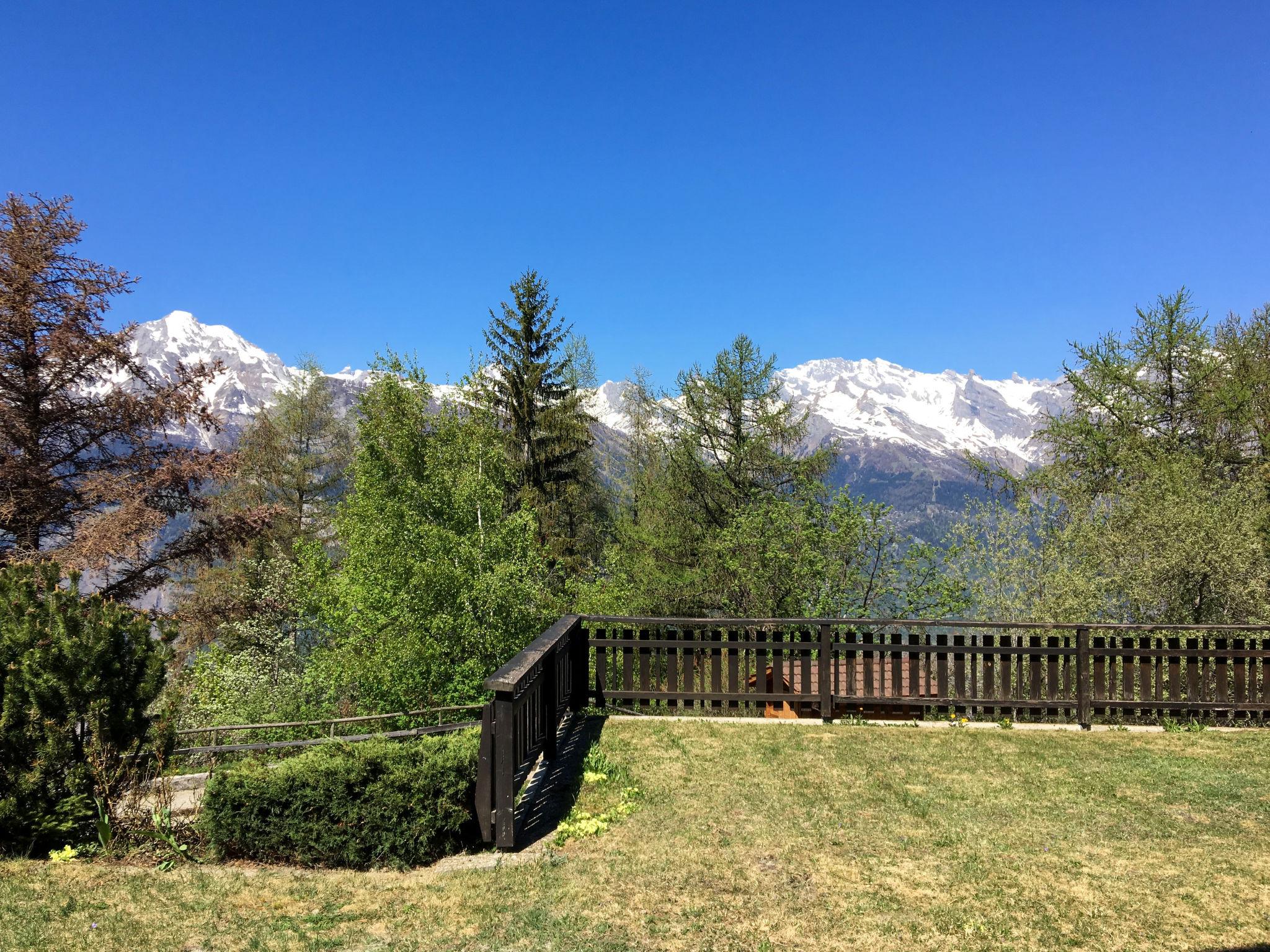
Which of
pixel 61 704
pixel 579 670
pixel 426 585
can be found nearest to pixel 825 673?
pixel 579 670

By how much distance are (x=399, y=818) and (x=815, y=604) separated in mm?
11145

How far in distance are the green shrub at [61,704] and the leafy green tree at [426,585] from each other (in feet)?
21.4

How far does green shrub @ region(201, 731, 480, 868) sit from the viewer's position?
5074 mm

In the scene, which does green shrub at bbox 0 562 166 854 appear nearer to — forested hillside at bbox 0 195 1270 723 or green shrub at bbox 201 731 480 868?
green shrub at bbox 201 731 480 868

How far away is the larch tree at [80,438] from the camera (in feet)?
47.6

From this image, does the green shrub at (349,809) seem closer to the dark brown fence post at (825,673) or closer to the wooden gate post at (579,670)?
the wooden gate post at (579,670)

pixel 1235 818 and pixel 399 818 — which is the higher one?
pixel 399 818

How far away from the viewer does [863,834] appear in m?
5.46

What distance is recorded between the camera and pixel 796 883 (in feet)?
15.3

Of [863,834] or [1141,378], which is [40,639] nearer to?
[863,834]

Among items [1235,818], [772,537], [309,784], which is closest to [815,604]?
[772,537]

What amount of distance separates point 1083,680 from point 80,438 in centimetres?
1944

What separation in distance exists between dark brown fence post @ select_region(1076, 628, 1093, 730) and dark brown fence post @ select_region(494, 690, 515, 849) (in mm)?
7271

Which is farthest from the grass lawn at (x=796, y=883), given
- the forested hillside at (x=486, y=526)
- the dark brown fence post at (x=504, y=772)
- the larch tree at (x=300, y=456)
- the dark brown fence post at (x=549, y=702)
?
the larch tree at (x=300, y=456)
